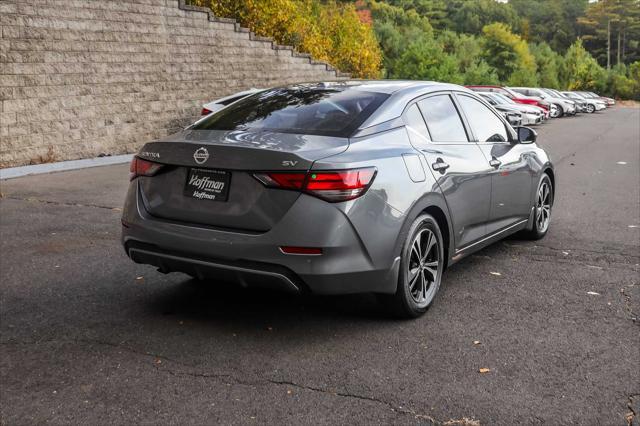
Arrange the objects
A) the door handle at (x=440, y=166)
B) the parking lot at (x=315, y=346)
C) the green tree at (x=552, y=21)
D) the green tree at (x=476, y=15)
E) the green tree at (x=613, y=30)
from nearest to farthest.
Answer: the parking lot at (x=315, y=346) < the door handle at (x=440, y=166) < the green tree at (x=476, y=15) < the green tree at (x=613, y=30) < the green tree at (x=552, y=21)

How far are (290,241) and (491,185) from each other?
2424mm

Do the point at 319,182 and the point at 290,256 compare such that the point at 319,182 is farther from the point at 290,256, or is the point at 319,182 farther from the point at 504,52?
the point at 504,52

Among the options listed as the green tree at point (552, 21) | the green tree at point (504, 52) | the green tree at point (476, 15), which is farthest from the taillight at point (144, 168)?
the green tree at point (552, 21)

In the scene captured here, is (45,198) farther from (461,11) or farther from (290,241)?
(461,11)

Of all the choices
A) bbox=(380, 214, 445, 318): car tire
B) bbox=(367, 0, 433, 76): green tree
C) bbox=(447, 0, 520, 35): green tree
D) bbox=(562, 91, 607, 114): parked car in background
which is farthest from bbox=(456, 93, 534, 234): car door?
bbox=(447, 0, 520, 35): green tree

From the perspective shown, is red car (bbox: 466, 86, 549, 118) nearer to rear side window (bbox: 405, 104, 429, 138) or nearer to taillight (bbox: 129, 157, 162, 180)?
rear side window (bbox: 405, 104, 429, 138)

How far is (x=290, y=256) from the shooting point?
14.6 feet

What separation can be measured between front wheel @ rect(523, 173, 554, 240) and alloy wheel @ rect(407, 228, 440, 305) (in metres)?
2.46

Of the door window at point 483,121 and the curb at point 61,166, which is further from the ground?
the door window at point 483,121

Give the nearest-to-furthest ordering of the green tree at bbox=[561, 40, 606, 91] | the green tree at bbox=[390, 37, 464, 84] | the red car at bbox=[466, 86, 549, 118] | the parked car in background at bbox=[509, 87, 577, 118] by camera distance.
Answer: the red car at bbox=[466, 86, 549, 118] → the parked car in background at bbox=[509, 87, 577, 118] → the green tree at bbox=[390, 37, 464, 84] → the green tree at bbox=[561, 40, 606, 91]

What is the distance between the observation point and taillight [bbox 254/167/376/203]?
14.5ft

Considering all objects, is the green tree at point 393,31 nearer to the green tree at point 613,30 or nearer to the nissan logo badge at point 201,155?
the green tree at point 613,30

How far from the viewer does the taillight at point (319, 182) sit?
442 centimetres

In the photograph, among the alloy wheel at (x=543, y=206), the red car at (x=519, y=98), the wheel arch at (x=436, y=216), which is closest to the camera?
the wheel arch at (x=436, y=216)
